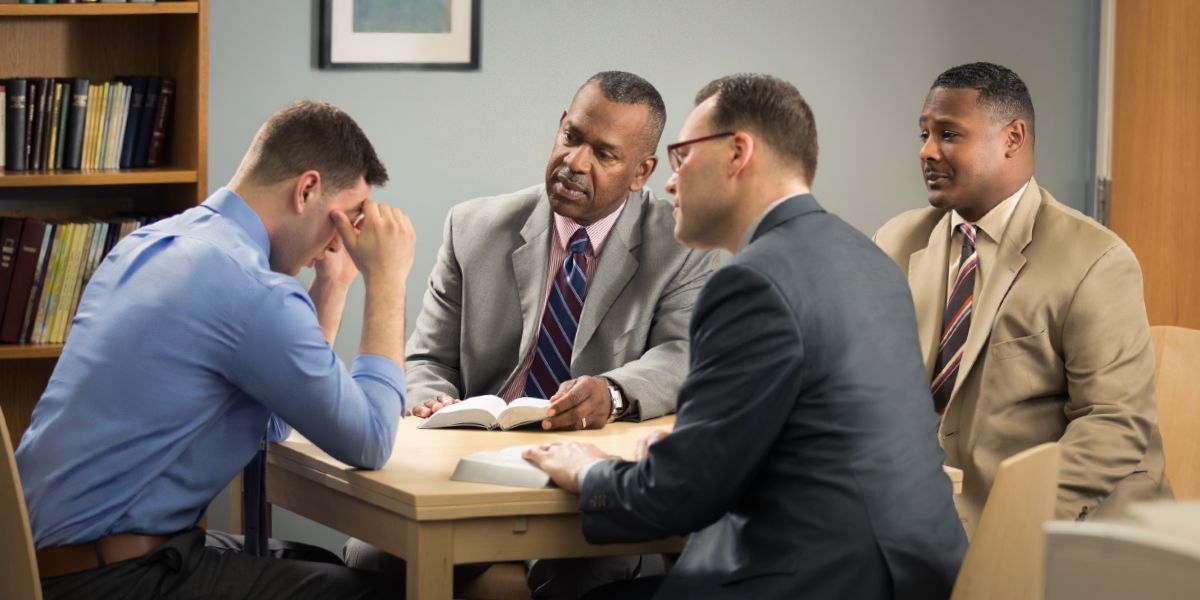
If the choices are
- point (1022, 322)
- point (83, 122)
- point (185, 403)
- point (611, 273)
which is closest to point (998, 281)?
point (1022, 322)

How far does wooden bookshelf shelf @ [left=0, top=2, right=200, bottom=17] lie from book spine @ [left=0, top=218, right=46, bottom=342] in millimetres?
498

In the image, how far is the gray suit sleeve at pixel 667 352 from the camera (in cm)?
281

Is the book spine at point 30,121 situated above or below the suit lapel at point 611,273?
above

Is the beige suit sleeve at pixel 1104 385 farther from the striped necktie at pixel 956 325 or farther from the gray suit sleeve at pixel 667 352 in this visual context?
the gray suit sleeve at pixel 667 352

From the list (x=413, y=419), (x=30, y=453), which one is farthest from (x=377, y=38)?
(x=30, y=453)

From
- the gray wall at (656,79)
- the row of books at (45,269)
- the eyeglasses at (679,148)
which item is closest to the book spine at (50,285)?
the row of books at (45,269)

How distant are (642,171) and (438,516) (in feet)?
4.43

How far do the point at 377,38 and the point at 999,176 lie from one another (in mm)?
1775

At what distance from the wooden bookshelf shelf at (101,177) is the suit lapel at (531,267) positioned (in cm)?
89

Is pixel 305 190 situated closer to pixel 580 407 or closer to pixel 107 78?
pixel 580 407

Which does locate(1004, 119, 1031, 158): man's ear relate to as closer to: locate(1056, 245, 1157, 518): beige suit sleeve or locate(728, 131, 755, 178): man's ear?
locate(1056, 245, 1157, 518): beige suit sleeve

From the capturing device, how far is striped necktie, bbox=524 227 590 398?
10.2 ft

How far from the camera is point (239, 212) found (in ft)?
7.49

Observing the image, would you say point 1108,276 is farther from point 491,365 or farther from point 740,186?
point 491,365
